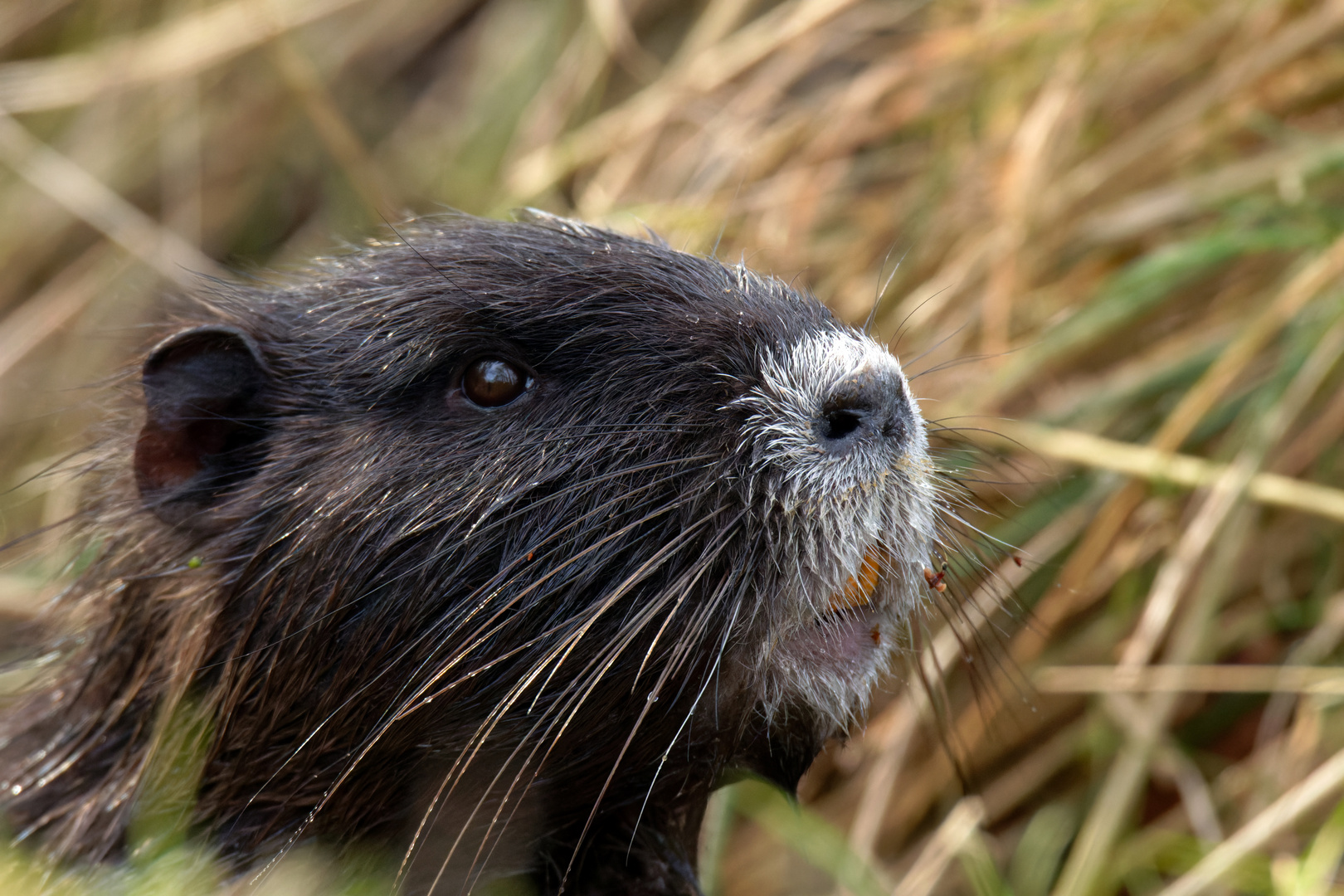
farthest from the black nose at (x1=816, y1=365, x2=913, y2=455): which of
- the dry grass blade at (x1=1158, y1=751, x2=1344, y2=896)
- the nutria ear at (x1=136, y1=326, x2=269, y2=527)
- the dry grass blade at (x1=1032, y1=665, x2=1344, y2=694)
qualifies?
the dry grass blade at (x1=1032, y1=665, x2=1344, y2=694)

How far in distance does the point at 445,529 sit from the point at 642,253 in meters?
0.57

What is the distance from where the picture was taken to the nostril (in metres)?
1.86

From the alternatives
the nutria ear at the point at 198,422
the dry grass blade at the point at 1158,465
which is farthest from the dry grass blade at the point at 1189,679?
the nutria ear at the point at 198,422

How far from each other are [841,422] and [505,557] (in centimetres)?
51

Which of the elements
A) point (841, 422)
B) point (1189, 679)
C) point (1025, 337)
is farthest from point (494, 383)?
point (1025, 337)

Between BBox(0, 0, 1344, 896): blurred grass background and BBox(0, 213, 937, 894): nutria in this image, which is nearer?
BBox(0, 213, 937, 894): nutria

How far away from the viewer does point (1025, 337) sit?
11.9 ft

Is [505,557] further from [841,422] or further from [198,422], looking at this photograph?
[198,422]

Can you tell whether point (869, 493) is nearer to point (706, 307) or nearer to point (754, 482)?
point (754, 482)

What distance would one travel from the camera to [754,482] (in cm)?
181

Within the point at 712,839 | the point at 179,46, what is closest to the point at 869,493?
the point at 712,839

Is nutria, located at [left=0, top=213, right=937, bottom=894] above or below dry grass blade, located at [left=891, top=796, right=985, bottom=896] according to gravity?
above

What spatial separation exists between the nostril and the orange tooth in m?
0.17

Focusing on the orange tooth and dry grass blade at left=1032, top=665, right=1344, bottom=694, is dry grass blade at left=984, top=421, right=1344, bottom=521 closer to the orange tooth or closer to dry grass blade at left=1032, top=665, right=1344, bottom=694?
dry grass blade at left=1032, top=665, right=1344, bottom=694
